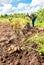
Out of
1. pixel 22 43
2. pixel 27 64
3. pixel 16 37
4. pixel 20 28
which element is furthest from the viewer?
pixel 20 28

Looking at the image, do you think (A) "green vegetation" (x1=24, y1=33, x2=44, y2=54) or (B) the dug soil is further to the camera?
(A) "green vegetation" (x1=24, y1=33, x2=44, y2=54)

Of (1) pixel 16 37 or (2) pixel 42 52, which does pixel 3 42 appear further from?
(2) pixel 42 52

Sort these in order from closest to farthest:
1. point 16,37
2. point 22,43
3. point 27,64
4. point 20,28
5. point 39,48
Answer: point 27,64
point 39,48
point 22,43
point 16,37
point 20,28

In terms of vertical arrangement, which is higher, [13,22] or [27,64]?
[13,22]

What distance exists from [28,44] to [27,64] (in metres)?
1.79

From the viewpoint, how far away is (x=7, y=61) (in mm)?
9977

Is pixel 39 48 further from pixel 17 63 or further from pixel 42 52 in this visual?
pixel 17 63

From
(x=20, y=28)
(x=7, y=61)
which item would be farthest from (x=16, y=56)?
(x=20, y=28)

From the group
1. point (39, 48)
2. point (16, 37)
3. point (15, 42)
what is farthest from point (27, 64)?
point (16, 37)

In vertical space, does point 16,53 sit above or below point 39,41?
below

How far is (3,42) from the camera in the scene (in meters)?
11.6

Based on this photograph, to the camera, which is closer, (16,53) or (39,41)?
(16,53)

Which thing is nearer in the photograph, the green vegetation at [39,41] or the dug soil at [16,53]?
the dug soil at [16,53]

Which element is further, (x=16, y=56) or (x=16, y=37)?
(x=16, y=37)
